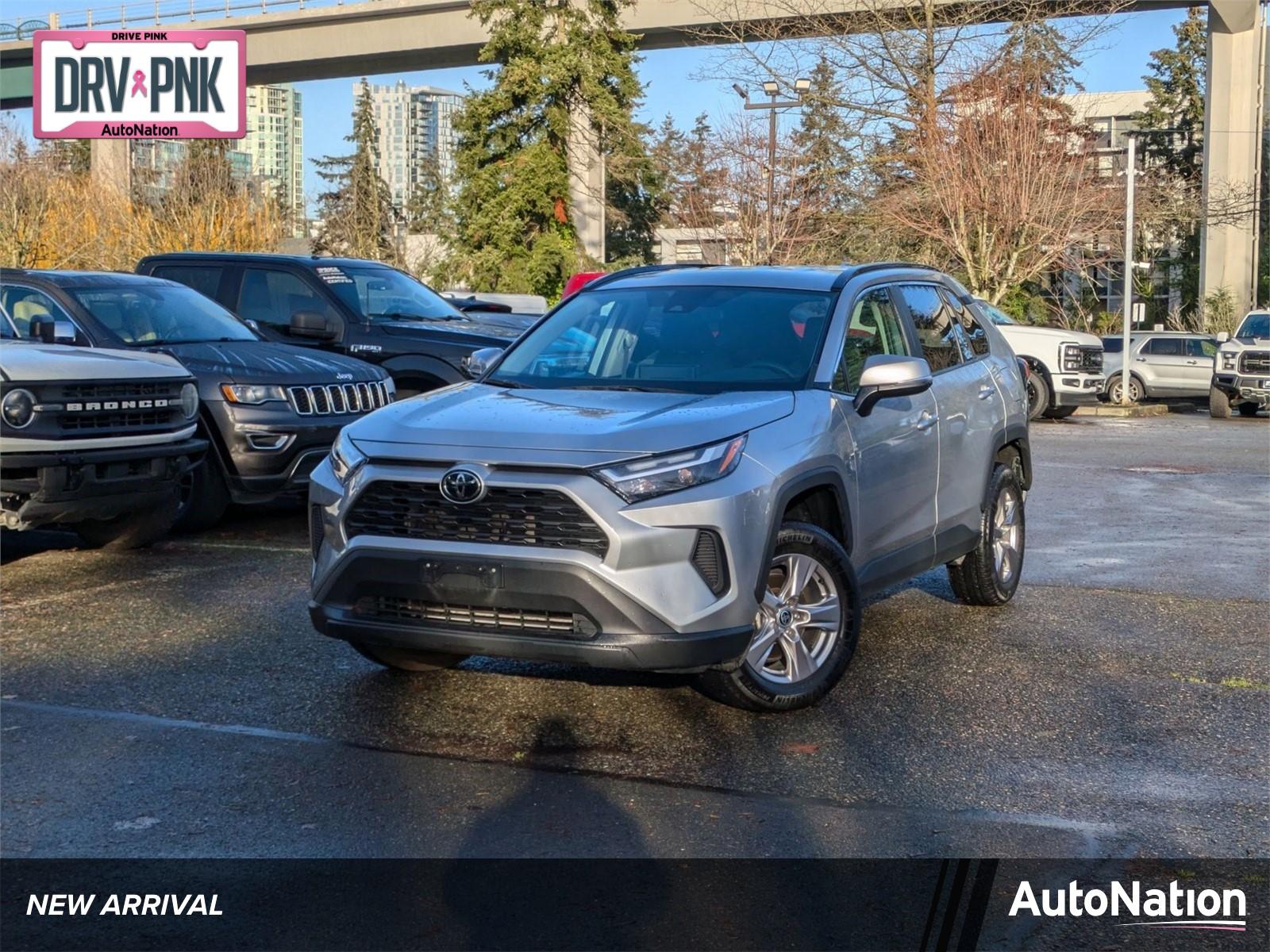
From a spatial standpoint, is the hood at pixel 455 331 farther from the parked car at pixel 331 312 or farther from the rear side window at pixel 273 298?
the rear side window at pixel 273 298

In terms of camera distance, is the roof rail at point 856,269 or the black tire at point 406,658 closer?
the black tire at point 406,658

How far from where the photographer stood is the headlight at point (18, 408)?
825 centimetres

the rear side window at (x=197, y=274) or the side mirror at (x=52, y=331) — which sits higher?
the rear side window at (x=197, y=274)

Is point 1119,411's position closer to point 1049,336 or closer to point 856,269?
point 1049,336

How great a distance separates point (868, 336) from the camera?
7.12m

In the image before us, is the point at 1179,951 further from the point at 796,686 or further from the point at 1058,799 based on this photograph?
the point at 796,686

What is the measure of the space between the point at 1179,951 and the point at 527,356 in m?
4.12

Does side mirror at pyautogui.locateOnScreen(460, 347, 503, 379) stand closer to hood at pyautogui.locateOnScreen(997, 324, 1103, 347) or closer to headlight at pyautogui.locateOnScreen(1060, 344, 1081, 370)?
hood at pyautogui.locateOnScreen(997, 324, 1103, 347)

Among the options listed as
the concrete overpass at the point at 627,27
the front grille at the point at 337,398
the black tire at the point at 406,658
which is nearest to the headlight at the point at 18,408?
the front grille at the point at 337,398

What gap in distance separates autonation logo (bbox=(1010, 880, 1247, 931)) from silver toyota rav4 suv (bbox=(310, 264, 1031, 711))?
1.64 metres

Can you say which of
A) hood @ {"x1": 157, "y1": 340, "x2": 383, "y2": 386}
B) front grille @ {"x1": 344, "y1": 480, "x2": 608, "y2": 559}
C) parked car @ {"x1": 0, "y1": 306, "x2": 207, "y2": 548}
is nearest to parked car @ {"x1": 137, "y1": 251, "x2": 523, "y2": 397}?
hood @ {"x1": 157, "y1": 340, "x2": 383, "y2": 386}

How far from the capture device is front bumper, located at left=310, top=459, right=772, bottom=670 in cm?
541

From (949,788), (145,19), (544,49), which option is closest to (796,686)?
(949,788)

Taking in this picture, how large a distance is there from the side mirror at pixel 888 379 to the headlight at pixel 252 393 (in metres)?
5.21
